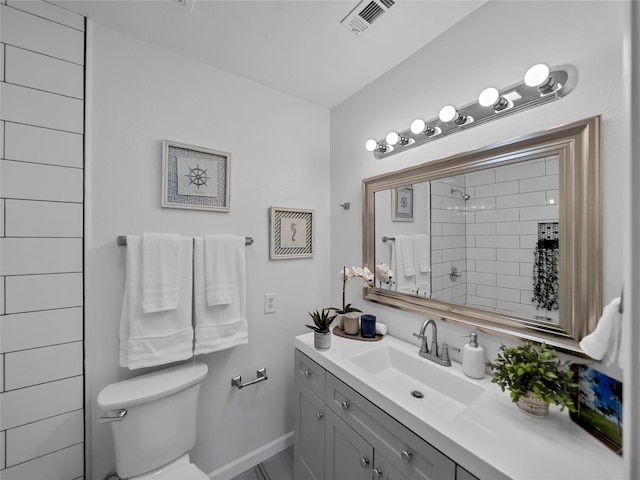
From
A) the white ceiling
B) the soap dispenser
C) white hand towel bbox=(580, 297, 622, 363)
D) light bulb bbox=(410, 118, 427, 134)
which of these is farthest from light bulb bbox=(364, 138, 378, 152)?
white hand towel bbox=(580, 297, 622, 363)

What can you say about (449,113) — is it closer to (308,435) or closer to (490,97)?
(490,97)

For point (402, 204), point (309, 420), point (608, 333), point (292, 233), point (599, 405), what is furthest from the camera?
point (292, 233)

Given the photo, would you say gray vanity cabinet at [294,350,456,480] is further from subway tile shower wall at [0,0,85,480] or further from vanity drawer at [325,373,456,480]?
subway tile shower wall at [0,0,85,480]

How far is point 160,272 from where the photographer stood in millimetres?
1211

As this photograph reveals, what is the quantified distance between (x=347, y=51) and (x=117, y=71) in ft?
3.67

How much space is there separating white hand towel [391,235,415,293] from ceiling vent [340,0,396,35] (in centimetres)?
104

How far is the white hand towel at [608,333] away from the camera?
589 mm

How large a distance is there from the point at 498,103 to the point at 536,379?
97 centimetres

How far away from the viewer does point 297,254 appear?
1756 mm

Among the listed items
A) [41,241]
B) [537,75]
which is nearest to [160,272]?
[41,241]

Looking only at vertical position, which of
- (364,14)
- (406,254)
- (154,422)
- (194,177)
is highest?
(364,14)

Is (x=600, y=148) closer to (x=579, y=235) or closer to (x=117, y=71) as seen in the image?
(x=579, y=235)

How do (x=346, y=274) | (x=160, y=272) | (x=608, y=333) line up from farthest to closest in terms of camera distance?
(x=346, y=274)
(x=160, y=272)
(x=608, y=333)

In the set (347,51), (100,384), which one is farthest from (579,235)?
(100,384)
